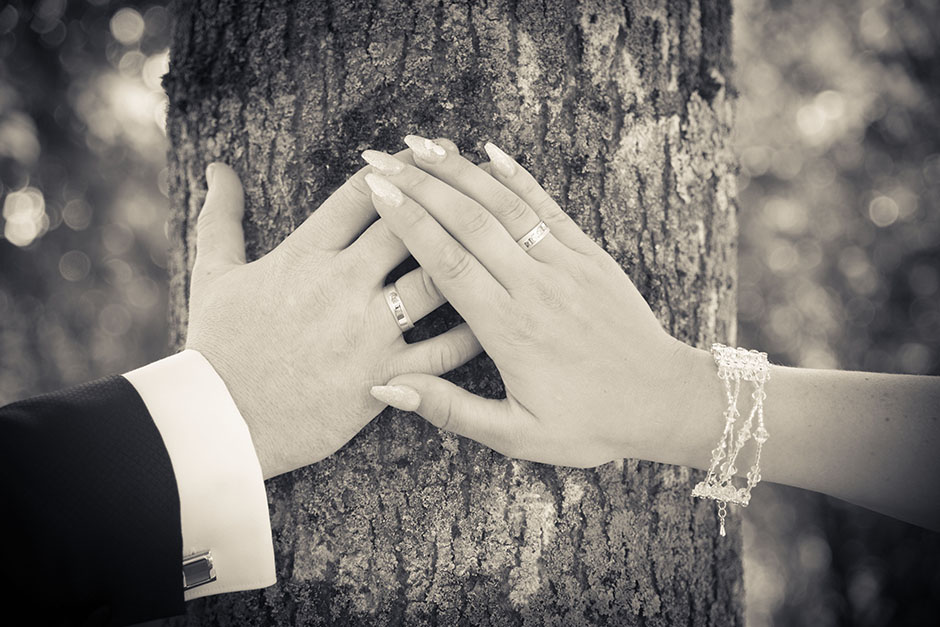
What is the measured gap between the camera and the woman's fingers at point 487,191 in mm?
1396

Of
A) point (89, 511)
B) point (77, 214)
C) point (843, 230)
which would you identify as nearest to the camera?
point (89, 511)

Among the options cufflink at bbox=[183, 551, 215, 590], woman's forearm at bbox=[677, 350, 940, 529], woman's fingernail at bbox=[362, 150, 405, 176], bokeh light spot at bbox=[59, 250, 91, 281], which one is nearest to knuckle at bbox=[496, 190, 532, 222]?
woman's fingernail at bbox=[362, 150, 405, 176]

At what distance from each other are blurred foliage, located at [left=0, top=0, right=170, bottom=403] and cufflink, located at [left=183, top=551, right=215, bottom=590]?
8.66 meters

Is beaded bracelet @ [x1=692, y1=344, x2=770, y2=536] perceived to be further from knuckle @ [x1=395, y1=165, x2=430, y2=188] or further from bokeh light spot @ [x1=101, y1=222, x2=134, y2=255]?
bokeh light spot @ [x1=101, y1=222, x2=134, y2=255]

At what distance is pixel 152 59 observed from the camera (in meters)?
8.38

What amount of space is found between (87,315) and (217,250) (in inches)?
401

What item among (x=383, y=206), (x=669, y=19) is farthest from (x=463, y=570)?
(x=669, y=19)

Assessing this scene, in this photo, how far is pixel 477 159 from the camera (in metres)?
1.54

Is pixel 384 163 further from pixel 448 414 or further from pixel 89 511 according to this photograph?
pixel 89 511

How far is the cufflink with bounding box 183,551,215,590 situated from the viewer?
1379 mm

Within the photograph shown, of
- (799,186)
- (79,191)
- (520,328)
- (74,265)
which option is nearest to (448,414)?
(520,328)

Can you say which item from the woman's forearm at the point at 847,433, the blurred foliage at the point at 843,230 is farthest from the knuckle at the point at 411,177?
the blurred foliage at the point at 843,230

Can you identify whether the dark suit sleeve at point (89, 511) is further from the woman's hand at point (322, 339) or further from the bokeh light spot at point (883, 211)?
the bokeh light spot at point (883, 211)

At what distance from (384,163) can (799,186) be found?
6.40 metres
